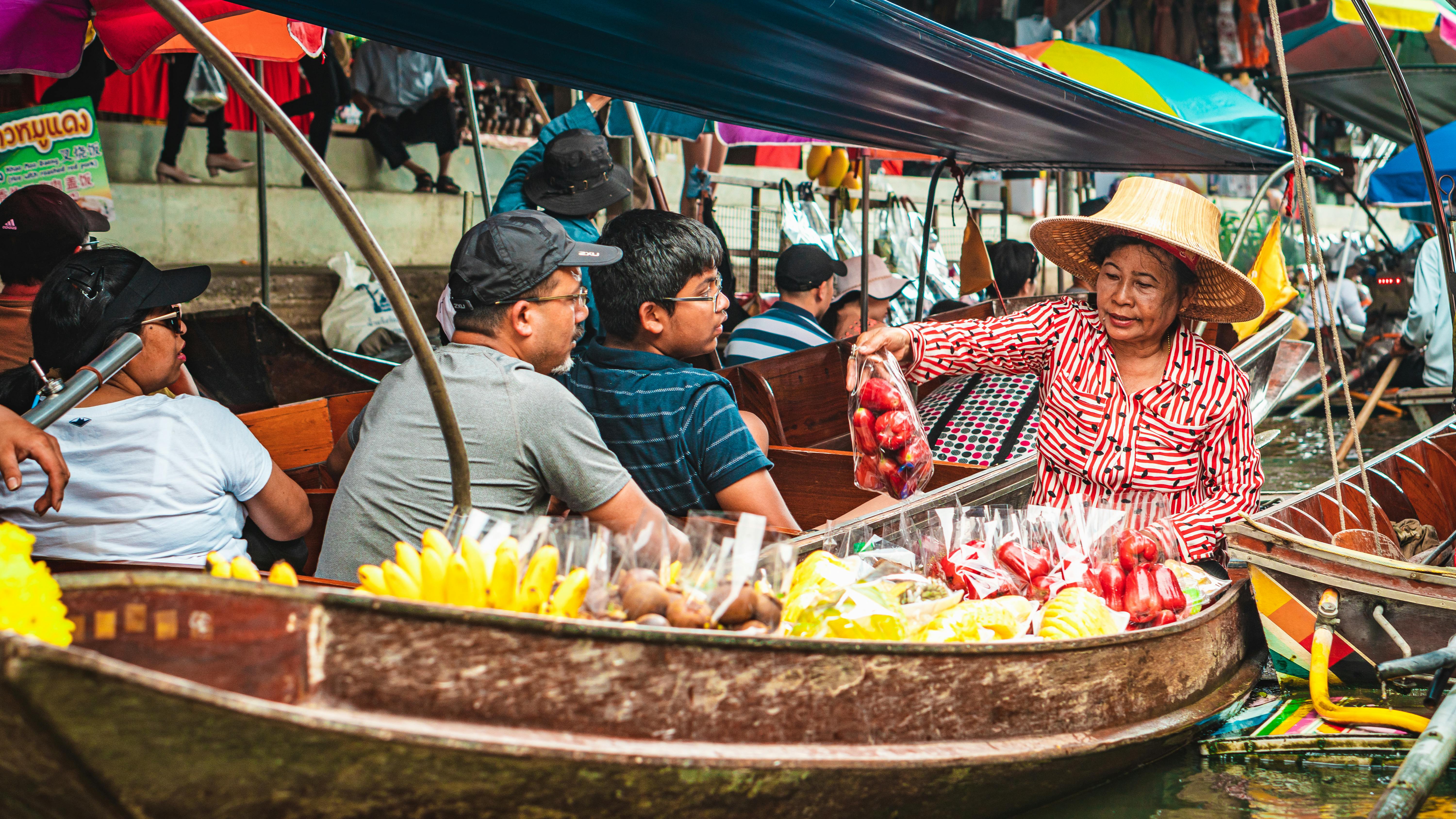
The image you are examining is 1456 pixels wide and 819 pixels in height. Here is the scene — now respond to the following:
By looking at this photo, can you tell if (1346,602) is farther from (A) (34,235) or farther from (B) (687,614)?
(A) (34,235)

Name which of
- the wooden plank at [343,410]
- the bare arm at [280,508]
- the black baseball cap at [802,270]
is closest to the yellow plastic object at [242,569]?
the bare arm at [280,508]

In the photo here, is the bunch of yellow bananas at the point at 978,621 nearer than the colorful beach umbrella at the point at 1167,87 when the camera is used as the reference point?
Yes

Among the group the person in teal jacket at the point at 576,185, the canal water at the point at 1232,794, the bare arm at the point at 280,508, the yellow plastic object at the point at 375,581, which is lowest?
the canal water at the point at 1232,794

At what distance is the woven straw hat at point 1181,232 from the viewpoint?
2.54m

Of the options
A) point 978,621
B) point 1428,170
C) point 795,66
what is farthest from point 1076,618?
point 1428,170

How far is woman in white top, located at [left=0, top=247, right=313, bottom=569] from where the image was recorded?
2.07 metres

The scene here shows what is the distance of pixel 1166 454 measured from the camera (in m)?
2.62

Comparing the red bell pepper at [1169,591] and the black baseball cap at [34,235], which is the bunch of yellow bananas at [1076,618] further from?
the black baseball cap at [34,235]

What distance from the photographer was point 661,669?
1.39m

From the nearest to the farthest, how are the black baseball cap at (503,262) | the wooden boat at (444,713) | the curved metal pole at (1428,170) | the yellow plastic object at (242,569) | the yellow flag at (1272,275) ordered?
1. the wooden boat at (444,713)
2. the yellow plastic object at (242,569)
3. the black baseball cap at (503,262)
4. the curved metal pole at (1428,170)
5. the yellow flag at (1272,275)

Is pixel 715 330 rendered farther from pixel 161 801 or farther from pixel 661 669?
pixel 161 801

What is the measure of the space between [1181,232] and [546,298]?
149 centimetres

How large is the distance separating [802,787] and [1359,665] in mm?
1609

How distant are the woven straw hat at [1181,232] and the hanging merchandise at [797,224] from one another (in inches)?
171
